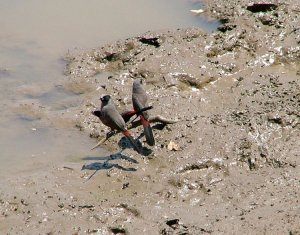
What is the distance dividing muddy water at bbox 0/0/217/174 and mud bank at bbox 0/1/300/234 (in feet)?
0.87

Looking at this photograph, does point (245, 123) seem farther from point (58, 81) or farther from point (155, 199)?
point (58, 81)

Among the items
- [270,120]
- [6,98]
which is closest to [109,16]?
[6,98]

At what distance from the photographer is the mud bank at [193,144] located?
4918 millimetres

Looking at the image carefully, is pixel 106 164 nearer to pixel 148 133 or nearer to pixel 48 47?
pixel 148 133

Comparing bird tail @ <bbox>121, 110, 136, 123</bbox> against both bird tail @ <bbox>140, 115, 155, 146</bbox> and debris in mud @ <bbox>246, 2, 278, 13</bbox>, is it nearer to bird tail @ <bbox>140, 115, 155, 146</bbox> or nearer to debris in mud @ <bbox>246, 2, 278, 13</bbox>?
bird tail @ <bbox>140, 115, 155, 146</bbox>

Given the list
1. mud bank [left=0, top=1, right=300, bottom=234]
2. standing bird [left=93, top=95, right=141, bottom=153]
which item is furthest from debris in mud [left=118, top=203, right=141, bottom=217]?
standing bird [left=93, top=95, right=141, bottom=153]

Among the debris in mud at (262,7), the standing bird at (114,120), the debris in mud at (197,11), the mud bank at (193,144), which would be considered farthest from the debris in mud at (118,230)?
the debris in mud at (197,11)

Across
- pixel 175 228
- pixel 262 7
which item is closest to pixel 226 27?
pixel 262 7

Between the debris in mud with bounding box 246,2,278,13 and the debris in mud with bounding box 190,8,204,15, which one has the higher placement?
the debris in mud with bounding box 246,2,278,13

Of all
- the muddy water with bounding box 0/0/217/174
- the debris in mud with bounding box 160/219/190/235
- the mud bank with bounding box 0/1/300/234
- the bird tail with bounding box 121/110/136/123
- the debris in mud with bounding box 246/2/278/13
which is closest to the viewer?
the debris in mud with bounding box 160/219/190/235

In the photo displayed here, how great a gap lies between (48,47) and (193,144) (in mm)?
3131

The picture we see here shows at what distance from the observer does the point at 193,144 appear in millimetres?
5953

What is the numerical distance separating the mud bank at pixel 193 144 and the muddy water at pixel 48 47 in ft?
0.87

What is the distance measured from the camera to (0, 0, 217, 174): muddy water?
623 centimetres
